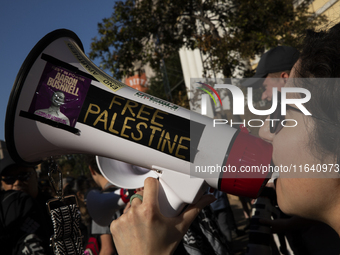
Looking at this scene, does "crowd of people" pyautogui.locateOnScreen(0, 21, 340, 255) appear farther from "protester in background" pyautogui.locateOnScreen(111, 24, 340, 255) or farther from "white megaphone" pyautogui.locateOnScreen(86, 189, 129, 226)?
"white megaphone" pyautogui.locateOnScreen(86, 189, 129, 226)

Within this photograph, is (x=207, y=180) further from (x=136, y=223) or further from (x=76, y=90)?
(x=76, y=90)

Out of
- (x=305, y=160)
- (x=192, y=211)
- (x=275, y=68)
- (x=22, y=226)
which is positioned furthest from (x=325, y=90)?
(x=22, y=226)

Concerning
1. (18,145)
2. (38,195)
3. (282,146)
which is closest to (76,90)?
(18,145)

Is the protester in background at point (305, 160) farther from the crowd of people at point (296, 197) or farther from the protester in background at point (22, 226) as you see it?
the protester in background at point (22, 226)

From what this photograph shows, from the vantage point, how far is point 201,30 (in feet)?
18.4

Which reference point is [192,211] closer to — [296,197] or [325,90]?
[296,197]

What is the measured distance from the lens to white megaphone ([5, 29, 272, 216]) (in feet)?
3.88

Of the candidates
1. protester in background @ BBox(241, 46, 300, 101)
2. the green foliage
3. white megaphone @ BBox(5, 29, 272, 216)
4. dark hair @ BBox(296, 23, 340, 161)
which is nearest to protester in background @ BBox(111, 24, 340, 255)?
dark hair @ BBox(296, 23, 340, 161)

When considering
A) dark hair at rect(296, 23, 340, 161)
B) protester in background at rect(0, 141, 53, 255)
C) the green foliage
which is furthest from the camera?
the green foliage

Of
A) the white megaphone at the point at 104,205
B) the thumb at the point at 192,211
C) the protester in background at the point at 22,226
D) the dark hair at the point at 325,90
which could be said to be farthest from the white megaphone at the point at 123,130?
the protester in background at the point at 22,226

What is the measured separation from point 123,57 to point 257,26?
2.62 m

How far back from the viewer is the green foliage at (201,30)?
455 cm

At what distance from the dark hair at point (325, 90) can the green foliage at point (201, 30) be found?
355 cm

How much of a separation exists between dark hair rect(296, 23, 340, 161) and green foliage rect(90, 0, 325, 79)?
355 centimetres
